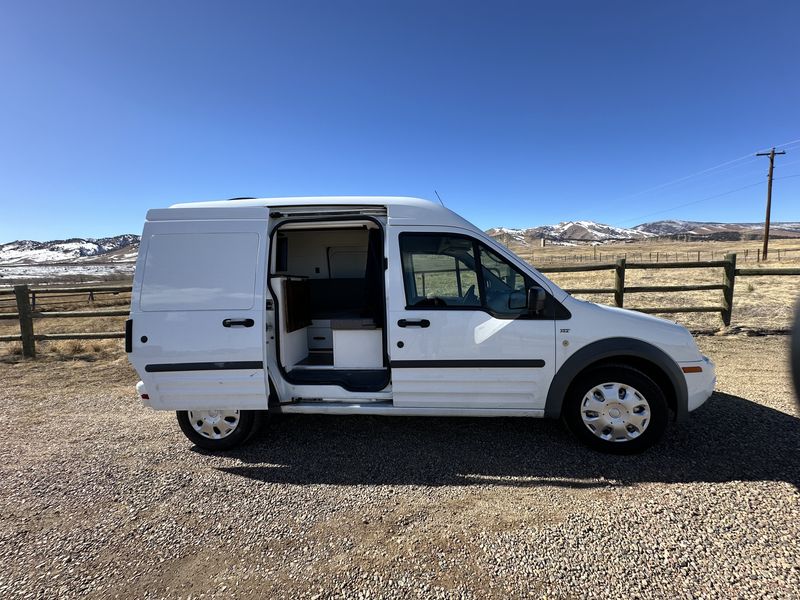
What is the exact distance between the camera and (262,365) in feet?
11.0

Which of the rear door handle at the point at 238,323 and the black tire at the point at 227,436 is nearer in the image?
the rear door handle at the point at 238,323

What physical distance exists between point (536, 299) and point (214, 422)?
3.05 m

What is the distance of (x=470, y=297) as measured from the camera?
11.2 feet

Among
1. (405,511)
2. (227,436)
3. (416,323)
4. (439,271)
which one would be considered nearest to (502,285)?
(439,271)

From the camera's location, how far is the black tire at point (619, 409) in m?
3.19

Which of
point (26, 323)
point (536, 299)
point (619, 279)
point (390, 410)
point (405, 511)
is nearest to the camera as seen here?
point (405, 511)

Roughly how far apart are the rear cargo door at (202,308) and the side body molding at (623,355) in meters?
2.57

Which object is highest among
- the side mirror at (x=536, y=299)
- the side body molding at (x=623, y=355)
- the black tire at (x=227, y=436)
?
the side mirror at (x=536, y=299)

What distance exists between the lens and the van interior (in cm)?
384

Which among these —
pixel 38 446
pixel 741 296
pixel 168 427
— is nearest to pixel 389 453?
pixel 168 427

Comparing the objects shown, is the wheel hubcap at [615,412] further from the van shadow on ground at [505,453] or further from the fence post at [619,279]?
the fence post at [619,279]

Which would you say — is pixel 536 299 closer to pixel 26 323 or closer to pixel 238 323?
pixel 238 323

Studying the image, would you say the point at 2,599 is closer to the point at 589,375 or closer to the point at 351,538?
the point at 351,538

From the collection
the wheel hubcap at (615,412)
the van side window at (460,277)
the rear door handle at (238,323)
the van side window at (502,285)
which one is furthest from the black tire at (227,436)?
the wheel hubcap at (615,412)
